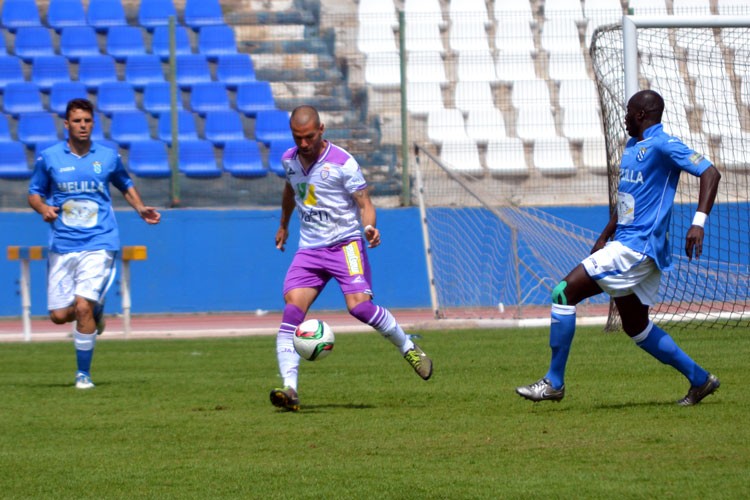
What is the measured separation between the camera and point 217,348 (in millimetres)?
13039

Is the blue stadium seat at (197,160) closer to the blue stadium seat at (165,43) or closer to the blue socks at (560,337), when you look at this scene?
the blue stadium seat at (165,43)

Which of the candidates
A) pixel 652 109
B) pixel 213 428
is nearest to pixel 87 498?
pixel 213 428

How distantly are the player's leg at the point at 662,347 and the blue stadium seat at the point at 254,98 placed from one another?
13030mm

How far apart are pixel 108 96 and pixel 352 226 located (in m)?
12.6

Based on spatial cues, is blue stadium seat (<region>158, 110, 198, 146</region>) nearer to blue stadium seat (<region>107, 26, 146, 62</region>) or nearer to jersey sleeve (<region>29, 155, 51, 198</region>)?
blue stadium seat (<region>107, 26, 146, 62</region>)

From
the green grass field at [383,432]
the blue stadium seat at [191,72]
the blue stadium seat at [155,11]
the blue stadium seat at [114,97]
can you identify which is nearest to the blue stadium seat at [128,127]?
the blue stadium seat at [114,97]

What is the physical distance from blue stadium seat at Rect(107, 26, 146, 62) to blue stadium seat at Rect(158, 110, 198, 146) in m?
1.48

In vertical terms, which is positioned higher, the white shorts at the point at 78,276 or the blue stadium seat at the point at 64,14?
the blue stadium seat at the point at 64,14

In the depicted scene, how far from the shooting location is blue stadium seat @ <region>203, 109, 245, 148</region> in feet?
63.0

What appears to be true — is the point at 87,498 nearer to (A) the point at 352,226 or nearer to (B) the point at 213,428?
(B) the point at 213,428

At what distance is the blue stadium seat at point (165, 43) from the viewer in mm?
19953

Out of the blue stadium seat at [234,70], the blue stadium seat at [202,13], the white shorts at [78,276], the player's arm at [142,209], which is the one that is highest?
the blue stadium seat at [202,13]

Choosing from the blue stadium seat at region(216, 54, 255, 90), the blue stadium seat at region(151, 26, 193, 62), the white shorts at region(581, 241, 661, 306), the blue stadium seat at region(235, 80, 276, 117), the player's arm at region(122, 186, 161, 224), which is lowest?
the white shorts at region(581, 241, 661, 306)

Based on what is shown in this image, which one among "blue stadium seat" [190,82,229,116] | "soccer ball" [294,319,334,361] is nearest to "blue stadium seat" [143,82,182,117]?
"blue stadium seat" [190,82,229,116]
